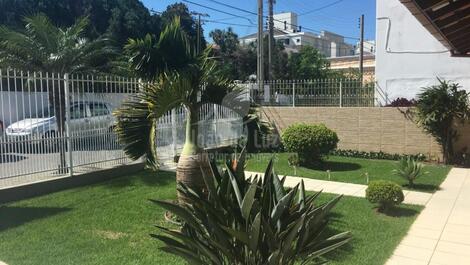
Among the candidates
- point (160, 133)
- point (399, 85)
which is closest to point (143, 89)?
point (160, 133)

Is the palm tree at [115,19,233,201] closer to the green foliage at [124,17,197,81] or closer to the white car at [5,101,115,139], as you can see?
the green foliage at [124,17,197,81]

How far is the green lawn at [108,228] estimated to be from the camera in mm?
4496

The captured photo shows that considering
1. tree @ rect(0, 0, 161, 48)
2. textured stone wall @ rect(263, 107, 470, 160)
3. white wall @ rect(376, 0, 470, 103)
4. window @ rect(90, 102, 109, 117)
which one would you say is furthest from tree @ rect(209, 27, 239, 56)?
window @ rect(90, 102, 109, 117)

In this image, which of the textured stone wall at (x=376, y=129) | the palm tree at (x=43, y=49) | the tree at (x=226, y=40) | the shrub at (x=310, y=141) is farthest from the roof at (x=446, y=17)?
the tree at (x=226, y=40)

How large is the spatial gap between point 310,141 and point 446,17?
467 cm

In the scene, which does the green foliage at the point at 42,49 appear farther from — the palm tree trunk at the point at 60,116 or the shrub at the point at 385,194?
the shrub at the point at 385,194

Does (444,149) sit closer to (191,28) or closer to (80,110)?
(80,110)

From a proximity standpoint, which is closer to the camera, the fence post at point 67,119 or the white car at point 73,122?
the white car at point 73,122

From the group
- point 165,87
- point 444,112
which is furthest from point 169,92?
point 444,112

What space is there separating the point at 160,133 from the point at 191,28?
1059 inches

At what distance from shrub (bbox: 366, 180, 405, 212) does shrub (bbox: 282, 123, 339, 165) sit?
12.6 ft

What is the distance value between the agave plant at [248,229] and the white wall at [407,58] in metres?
13.3

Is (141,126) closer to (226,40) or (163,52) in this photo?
(163,52)

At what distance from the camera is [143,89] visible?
5.80 m
